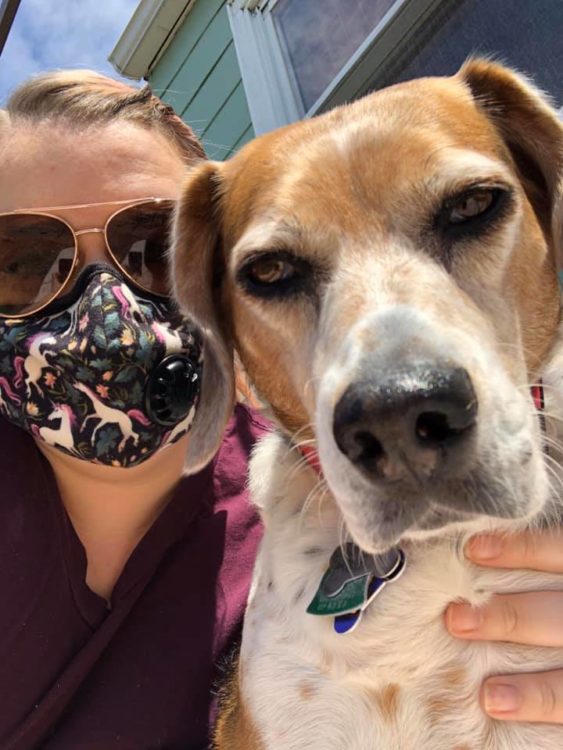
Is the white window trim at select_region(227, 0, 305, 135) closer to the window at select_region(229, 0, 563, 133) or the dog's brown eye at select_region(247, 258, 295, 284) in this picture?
the window at select_region(229, 0, 563, 133)

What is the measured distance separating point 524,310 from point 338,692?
990 mm

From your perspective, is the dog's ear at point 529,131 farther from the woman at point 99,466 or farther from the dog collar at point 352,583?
the woman at point 99,466

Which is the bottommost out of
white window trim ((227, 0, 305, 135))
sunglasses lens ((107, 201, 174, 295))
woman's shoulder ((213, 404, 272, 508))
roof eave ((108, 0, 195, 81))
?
roof eave ((108, 0, 195, 81))

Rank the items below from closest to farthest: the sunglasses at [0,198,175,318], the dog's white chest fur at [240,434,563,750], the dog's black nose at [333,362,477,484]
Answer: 1. the dog's black nose at [333,362,477,484]
2. the dog's white chest fur at [240,434,563,750]
3. the sunglasses at [0,198,175,318]

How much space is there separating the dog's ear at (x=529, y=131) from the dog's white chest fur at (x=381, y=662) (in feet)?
2.77

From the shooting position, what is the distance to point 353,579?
176 cm

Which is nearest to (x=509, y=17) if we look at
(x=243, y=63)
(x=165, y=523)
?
(x=243, y=63)

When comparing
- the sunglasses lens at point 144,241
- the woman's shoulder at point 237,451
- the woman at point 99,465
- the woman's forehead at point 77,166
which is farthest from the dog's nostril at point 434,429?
the woman's forehead at point 77,166

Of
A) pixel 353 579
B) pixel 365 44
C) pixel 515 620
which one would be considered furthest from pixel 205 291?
pixel 365 44

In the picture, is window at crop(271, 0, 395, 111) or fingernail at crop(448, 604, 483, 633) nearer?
fingernail at crop(448, 604, 483, 633)

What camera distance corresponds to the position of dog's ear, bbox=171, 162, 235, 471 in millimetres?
2107

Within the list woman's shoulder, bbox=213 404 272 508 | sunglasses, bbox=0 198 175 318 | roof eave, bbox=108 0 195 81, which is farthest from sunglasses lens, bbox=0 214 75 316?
roof eave, bbox=108 0 195 81

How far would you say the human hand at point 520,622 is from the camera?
5.05 feet

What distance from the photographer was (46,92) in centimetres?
256
